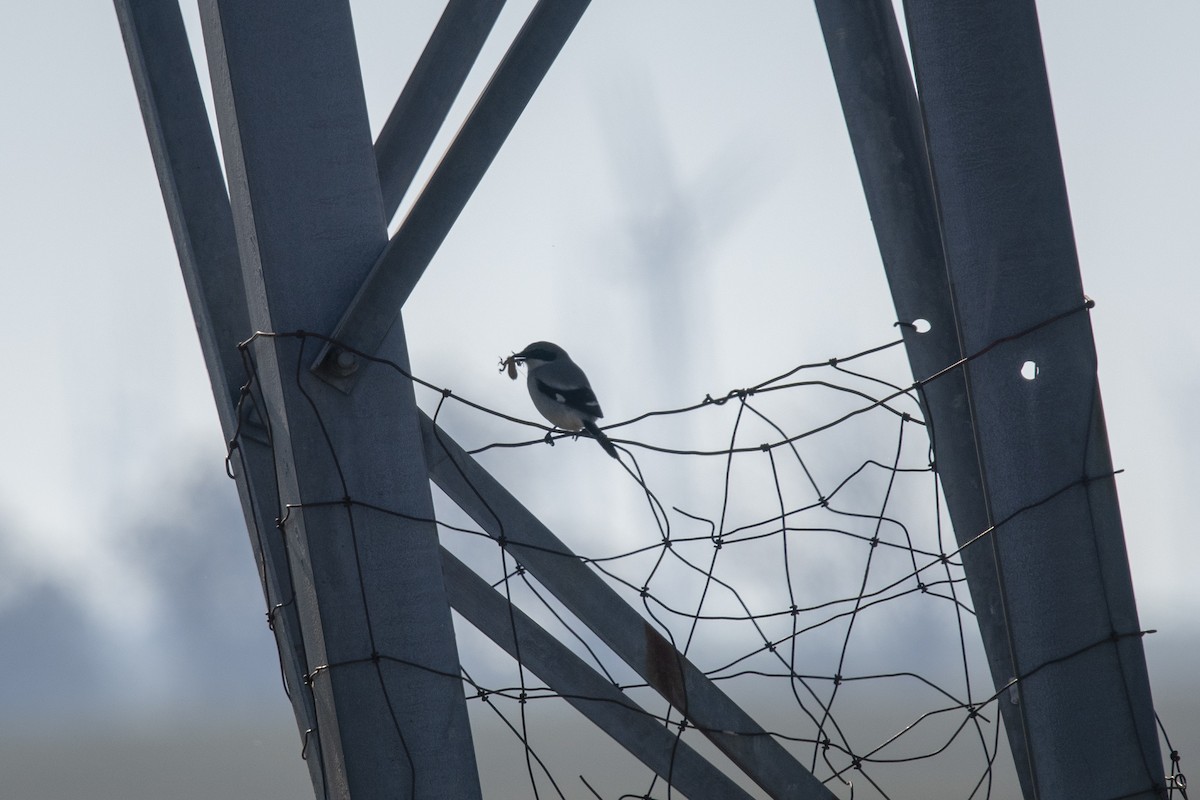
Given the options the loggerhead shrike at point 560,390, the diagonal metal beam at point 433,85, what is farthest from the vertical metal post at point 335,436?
the loggerhead shrike at point 560,390

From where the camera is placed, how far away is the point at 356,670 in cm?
235

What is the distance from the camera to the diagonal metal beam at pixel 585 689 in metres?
3.34

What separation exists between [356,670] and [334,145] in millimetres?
1072

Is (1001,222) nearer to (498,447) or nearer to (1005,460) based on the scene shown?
(1005,460)

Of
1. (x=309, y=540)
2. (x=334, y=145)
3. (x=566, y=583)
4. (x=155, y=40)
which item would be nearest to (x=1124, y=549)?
(x=566, y=583)

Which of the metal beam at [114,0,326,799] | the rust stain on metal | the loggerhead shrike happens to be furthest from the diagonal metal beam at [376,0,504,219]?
the loggerhead shrike

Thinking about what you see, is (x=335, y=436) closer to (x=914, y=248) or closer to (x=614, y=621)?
(x=614, y=621)

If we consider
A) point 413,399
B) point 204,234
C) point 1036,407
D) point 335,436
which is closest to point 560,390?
point 204,234

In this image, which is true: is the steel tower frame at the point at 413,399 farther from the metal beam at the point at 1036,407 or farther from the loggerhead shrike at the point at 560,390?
the loggerhead shrike at the point at 560,390

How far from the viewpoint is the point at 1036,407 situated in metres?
2.40

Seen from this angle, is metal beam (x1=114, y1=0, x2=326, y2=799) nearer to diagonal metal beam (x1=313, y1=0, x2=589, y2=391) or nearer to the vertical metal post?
the vertical metal post

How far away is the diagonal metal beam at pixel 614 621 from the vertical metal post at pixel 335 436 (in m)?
0.74

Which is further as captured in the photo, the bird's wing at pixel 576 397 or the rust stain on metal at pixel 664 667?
the bird's wing at pixel 576 397

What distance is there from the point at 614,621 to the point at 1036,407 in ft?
4.55
